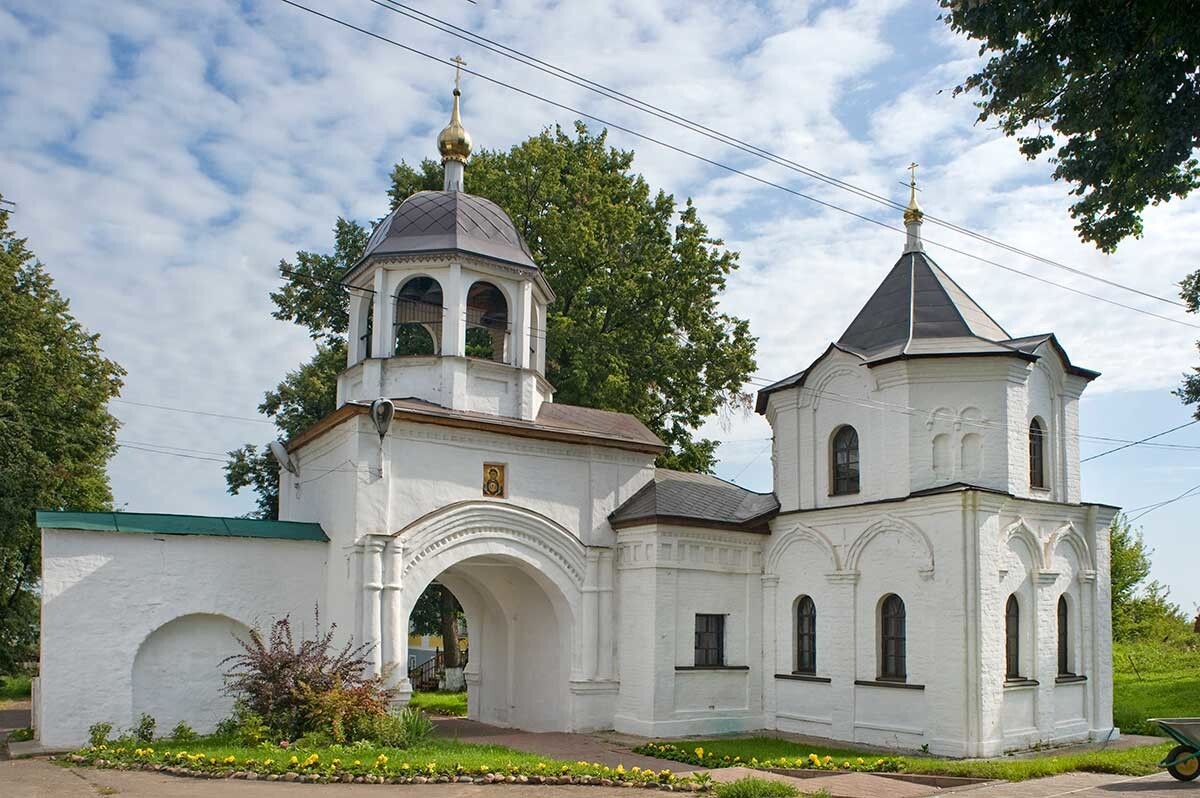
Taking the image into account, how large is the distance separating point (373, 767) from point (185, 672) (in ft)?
16.5

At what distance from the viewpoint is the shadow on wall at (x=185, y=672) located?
1580cm

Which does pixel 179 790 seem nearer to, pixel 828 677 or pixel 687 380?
pixel 828 677

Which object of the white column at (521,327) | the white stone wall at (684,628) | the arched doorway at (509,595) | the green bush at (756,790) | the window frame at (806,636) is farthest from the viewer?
the white column at (521,327)

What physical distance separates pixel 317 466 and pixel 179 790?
7975mm

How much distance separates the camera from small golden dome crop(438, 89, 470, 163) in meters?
21.0

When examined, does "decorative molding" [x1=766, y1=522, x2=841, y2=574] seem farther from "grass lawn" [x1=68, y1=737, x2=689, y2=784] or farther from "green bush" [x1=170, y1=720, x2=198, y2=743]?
"green bush" [x1=170, y1=720, x2=198, y2=743]

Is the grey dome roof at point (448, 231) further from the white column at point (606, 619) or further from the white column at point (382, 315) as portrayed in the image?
the white column at point (606, 619)

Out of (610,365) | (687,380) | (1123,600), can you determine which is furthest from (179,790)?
(1123,600)

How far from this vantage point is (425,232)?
19250 millimetres

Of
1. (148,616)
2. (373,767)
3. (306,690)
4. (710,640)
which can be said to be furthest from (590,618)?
(148,616)

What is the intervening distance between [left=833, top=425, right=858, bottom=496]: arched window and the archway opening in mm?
5226

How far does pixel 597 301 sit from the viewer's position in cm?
2739

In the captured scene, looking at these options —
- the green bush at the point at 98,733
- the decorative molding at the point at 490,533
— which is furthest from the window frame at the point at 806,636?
the green bush at the point at 98,733

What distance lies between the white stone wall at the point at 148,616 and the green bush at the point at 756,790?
326 inches
